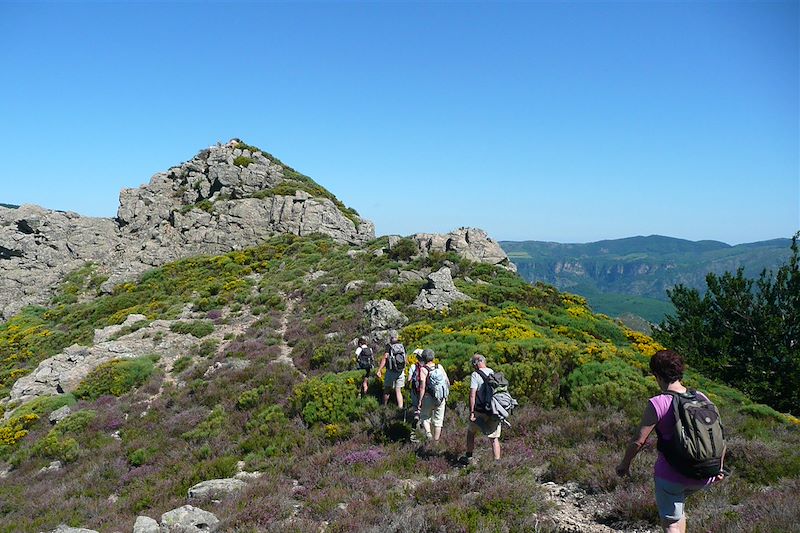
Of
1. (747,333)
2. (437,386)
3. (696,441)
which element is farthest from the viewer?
(747,333)

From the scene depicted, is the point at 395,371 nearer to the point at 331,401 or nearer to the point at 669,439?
the point at 331,401

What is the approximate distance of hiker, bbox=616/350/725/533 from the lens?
14.3 ft

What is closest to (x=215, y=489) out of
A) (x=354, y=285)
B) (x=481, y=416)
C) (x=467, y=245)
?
(x=481, y=416)

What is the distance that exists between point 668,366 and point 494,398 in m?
3.69

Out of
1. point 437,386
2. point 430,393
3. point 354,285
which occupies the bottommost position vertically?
point 430,393

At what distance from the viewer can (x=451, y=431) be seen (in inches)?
389

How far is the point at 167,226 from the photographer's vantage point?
4381 centimetres

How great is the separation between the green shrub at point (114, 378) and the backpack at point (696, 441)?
60.8ft

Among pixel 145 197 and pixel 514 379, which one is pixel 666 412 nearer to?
pixel 514 379

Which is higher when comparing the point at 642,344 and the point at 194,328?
the point at 642,344

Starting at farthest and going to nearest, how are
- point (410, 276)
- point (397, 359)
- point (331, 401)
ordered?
point (410, 276)
point (331, 401)
point (397, 359)

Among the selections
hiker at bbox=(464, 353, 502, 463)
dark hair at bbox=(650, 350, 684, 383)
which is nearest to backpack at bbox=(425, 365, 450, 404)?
hiker at bbox=(464, 353, 502, 463)

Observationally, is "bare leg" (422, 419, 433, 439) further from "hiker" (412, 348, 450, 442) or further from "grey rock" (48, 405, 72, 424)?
"grey rock" (48, 405, 72, 424)

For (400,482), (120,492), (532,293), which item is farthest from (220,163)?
(400,482)
